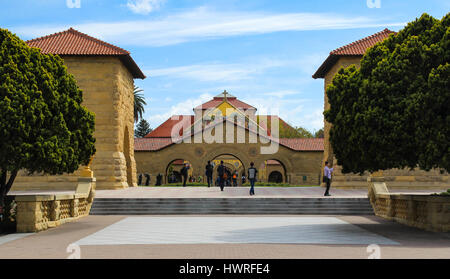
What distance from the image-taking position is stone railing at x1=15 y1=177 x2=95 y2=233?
14070mm

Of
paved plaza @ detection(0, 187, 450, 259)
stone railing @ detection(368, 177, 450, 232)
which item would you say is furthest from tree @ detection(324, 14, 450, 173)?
paved plaza @ detection(0, 187, 450, 259)

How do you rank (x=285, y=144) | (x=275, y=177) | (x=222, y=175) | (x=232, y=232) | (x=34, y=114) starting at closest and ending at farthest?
(x=232, y=232) → (x=34, y=114) → (x=222, y=175) → (x=285, y=144) → (x=275, y=177)

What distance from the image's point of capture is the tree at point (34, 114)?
44.5 ft

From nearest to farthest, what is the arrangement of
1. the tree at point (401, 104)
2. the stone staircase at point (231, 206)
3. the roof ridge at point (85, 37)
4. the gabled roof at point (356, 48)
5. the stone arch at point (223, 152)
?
the tree at point (401, 104) < the stone staircase at point (231, 206) < the roof ridge at point (85, 37) < the gabled roof at point (356, 48) < the stone arch at point (223, 152)

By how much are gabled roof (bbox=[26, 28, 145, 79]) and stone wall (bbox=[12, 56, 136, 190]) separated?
458 mm

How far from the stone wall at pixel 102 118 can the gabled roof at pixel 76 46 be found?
458 millimetres

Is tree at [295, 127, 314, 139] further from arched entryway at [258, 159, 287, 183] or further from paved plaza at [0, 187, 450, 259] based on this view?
paved plaza at [0, 187, 450, 259]

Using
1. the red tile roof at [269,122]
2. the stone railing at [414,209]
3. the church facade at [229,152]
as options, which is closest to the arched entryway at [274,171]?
the church facade at [229,152]

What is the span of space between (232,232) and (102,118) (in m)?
19.8

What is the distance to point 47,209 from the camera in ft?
50.4

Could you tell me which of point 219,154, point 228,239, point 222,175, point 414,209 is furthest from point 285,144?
point 228,239

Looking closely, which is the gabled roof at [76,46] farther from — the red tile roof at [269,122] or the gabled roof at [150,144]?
the red tile roof at [269,122]

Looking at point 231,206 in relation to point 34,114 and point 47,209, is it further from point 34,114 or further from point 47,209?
point 34,114
